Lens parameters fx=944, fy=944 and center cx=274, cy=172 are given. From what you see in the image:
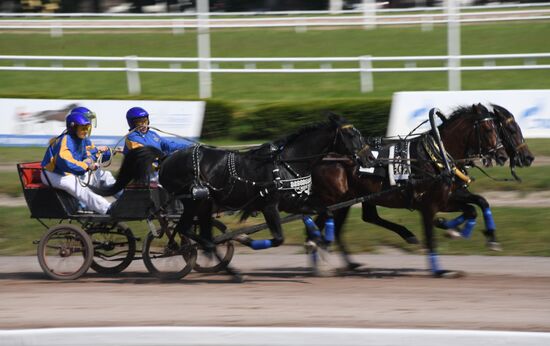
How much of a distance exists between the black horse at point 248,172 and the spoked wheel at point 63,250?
2.59 ft

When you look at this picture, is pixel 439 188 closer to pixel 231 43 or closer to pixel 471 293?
pixel 471 293

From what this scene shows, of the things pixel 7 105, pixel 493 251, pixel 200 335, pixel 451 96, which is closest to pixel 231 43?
pixel 7 105

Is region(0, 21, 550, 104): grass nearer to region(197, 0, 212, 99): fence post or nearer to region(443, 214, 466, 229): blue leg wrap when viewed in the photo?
region(197, 0, 212, 99): fence post

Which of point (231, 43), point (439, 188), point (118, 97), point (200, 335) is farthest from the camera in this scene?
point (231, 43)

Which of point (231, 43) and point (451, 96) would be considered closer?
point (451, 96)

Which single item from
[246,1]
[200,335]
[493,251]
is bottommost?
[493,251]

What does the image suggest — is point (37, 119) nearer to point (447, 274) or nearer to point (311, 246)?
point (311, 246)

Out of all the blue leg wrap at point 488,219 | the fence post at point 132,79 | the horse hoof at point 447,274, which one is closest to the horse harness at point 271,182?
the horse hoof at point 447,274

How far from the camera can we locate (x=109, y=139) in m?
17.3

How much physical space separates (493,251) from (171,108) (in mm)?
8087

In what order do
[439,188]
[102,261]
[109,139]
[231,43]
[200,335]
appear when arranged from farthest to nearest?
[231,43] → [109,139] → [102,261] → [439,188] → [200,335]

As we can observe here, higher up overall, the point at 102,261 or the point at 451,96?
the point at 451,96

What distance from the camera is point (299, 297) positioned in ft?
28.5

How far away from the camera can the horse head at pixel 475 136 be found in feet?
31.9
